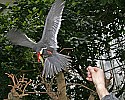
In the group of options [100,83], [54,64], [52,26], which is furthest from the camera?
[52,26]

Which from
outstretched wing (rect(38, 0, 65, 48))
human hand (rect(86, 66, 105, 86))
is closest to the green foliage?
outstretched wing (rect(38, 0, 65, 48))

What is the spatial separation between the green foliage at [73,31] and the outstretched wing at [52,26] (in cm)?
53

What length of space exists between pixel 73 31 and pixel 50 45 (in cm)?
95

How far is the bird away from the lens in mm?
1552

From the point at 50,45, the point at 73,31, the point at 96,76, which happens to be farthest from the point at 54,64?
the point at 73,31

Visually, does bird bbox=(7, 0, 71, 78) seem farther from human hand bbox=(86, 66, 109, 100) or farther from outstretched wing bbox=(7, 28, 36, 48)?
human hand bbox=(86, 66, 109, 100)

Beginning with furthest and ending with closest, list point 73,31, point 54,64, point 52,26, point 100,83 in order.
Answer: point 73,31, point 52,26, point 54,64, point 100,83

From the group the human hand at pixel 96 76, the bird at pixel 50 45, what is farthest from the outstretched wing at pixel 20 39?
the human hand at pixel 96 76

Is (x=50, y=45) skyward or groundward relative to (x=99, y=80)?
skyward

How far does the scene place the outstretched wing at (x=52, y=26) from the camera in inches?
63.6

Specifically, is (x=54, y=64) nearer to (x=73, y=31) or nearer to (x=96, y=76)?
(x=96, y=76)

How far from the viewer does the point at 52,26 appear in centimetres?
165

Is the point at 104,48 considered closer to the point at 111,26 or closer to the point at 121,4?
the point at 111,26

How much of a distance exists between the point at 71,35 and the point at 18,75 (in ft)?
1.57
